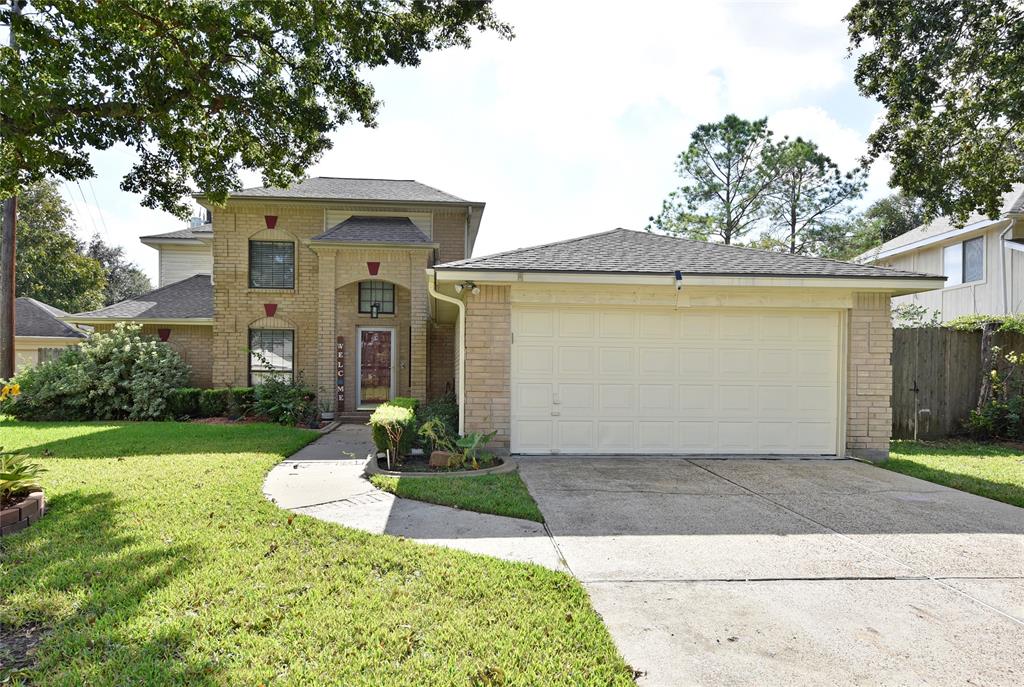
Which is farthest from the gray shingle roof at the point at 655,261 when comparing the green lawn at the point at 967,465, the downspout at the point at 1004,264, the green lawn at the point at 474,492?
the downspout at the point at 1004,264

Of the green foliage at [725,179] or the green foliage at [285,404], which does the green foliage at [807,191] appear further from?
the green foliage at [285,404]

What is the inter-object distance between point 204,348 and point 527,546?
48.3 ft

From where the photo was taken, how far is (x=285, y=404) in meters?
13.3

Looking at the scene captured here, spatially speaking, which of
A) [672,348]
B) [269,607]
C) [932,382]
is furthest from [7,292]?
[932,382]

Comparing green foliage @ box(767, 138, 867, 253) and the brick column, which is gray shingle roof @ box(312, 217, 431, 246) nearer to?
the brick column

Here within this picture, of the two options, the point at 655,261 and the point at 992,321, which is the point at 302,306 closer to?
the point at 655,261

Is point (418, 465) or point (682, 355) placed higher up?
point (682, 355)

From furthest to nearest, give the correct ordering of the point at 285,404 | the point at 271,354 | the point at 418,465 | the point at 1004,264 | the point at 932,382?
the point at 271,354
the point at 1004,264
the point at 285,404
the point at 932,382
the point at 418,465

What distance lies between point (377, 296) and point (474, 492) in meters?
10.1

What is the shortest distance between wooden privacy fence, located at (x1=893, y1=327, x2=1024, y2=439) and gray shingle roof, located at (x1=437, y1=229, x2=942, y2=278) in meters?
2.84

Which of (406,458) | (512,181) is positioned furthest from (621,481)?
(512,181)

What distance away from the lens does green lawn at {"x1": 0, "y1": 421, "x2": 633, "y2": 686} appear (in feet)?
9.34

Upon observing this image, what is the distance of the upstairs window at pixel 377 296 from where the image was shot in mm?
15359

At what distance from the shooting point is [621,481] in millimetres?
7137
